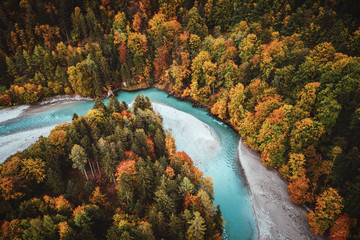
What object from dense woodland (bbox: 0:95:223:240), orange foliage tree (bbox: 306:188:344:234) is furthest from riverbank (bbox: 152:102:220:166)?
orange foliage tree (bbox: 306:188:344:234)

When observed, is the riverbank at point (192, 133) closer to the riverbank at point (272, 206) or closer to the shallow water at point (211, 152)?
the shallow water at point (211, 152)

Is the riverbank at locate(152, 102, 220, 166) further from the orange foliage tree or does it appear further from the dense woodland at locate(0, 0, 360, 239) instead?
the orange foliage tree

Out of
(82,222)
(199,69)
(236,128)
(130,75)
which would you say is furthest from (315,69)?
(130,75)

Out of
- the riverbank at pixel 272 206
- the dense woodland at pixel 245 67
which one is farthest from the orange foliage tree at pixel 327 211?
the riverbank at pixel 272 206

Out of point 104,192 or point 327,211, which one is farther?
point 104,192

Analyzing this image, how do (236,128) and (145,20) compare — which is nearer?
(236,128)

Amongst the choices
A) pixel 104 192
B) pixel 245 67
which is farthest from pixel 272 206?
pixel 245 67

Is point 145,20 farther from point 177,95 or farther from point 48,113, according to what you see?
point 48,113

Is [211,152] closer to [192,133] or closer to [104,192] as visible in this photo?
[192,133]
